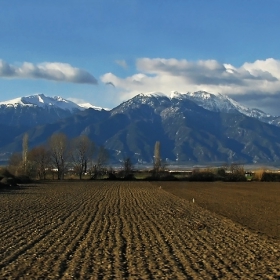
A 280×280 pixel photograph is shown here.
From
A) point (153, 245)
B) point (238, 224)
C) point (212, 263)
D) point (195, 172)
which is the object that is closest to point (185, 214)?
point (238, 224)

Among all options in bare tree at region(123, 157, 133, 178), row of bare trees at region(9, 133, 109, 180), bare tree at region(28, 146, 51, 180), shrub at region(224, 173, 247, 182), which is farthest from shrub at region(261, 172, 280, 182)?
bare tree at region(28, 146, 51, 180)

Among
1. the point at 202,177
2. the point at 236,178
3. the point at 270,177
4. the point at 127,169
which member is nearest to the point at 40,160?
the point at 127,169

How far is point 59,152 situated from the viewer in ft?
473

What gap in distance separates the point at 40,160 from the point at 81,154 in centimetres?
1535

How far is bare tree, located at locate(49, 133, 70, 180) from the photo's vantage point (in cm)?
Result: 13977

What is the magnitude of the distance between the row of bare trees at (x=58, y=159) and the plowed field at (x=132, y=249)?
320ft

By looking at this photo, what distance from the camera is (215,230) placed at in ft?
83.0

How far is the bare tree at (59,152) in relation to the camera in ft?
459

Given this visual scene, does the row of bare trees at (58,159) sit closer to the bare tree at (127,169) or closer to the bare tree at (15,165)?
the bare tree at (15,165)

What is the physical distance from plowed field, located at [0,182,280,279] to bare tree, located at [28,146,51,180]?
341 feet

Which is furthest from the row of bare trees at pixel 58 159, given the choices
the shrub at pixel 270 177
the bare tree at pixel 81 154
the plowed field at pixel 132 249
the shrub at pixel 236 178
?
the plowed field at pixel 132 249

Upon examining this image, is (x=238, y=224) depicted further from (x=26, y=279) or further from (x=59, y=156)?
(x=59, y=156)

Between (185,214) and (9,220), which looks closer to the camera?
(9,220)

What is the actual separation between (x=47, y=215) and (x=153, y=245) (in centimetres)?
1407
